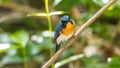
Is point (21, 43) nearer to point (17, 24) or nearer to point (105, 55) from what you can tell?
point (105, 55)

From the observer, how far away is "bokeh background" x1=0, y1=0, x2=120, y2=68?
172 centimetres

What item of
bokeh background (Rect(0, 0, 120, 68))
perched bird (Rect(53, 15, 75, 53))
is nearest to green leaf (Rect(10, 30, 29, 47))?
bokeh background (Rect(0, 0, 120, 68))

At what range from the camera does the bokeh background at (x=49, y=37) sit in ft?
5.66

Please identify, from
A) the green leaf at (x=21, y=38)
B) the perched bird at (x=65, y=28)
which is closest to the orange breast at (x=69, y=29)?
the perched bird at (x=65, y=28)

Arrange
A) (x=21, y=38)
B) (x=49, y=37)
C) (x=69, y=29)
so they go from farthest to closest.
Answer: (x=49, y=37) → (x=21, y=38) → (x=69, y=29)

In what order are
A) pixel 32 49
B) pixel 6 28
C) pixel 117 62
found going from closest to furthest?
pixel 117 62, pixel 32 49, pixel 6 28

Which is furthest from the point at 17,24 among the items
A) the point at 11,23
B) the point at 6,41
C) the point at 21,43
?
the point at 21,43

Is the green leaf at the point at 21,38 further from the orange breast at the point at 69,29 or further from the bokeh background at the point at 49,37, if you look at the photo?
the orange breast at the point at 69,29

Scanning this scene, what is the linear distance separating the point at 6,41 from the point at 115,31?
0.64 meters

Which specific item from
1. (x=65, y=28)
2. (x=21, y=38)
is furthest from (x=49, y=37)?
(x=65, y=28)

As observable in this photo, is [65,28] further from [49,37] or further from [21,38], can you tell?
[49,37]

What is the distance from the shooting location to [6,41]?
1.93m

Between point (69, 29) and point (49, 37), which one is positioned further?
point (49, 37)

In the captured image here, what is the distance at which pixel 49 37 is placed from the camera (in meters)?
1.93
